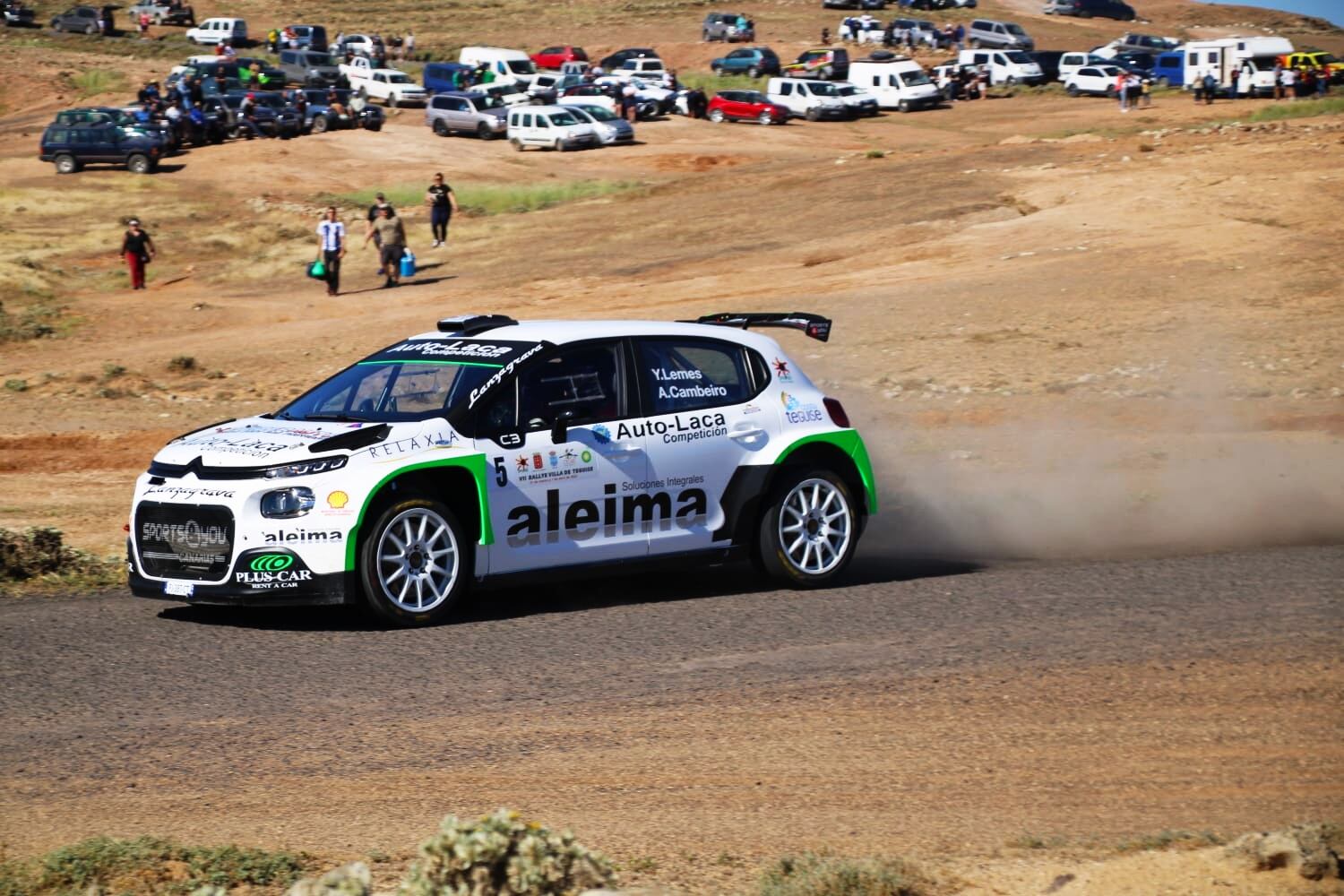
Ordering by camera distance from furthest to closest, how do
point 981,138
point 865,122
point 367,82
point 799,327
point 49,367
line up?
1. point 367,82
2. point 865,122
3. point 981,138
4. point 49,367
5. point 799,327

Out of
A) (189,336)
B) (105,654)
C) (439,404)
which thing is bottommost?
(189,336)

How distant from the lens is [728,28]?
278 feet

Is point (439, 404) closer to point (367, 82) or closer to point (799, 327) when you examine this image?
point (799, 327)

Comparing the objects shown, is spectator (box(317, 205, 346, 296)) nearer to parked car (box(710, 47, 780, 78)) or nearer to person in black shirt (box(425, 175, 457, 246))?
person in black shirt (box(425, 175, 457, 246))

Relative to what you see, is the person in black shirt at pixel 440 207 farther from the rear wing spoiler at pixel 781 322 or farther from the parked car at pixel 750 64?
the parked car at pixel 750 64

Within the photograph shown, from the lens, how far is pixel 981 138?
52094 mm

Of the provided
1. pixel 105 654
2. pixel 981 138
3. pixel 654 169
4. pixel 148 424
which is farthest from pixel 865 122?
pixel 105 654

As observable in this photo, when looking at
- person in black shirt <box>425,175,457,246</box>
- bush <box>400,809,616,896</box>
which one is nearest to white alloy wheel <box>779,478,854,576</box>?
bush <box>400,809,616,896</box>

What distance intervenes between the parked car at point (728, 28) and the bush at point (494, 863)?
8252cm

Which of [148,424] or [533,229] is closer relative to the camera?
[148,424]

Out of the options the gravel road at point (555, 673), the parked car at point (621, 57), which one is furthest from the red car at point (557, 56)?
the gravel road at point (555, 673)

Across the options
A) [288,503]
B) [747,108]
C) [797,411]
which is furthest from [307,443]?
[747,108]

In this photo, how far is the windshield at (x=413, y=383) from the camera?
31.4 ft

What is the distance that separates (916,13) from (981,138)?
4408 centimetres
